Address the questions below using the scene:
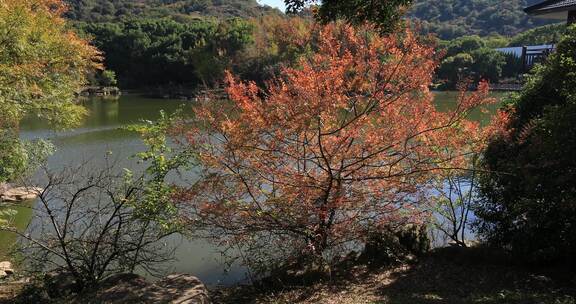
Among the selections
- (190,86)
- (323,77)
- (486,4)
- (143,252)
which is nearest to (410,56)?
(323,77)

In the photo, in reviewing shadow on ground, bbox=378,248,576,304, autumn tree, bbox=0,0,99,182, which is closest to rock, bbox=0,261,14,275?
autumn tree, bbox=0,0,99,182

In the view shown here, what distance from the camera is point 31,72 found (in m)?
10.1

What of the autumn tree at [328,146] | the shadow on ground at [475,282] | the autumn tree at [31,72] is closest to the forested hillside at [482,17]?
the autumn tree at [31,72]

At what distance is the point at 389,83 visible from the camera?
5.76 meters

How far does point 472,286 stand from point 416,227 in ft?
5.40

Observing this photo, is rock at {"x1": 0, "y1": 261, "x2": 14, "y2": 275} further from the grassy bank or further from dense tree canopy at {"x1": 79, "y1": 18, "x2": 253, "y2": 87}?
dense tree canopy at {"x1": 79, "y1": 18, "x2": 253, "y2": 87}

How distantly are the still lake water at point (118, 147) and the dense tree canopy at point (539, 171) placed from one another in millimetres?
768

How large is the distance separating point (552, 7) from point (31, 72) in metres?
11.8

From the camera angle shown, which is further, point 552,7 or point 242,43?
point 242,43

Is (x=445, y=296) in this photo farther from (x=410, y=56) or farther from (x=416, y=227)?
(x=410, y=56)

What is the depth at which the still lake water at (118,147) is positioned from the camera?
9086 millimetres

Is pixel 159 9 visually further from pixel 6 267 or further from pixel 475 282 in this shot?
pixel 475 282

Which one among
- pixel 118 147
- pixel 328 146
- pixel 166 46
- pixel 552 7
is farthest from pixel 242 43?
pixel 328 146

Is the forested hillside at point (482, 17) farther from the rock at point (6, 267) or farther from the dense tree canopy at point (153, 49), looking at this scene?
the rock at point (6, 267)
